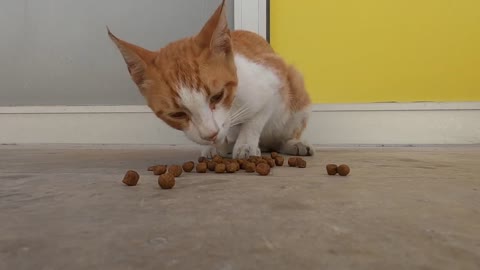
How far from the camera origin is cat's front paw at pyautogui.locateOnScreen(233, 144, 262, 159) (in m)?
1.31

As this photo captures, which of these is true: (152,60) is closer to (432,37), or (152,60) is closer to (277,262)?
(277,262)

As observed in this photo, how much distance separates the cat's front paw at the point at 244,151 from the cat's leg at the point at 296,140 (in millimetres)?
228

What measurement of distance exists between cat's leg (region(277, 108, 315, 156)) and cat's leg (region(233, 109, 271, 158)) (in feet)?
0.65

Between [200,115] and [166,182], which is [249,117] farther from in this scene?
[166,182]

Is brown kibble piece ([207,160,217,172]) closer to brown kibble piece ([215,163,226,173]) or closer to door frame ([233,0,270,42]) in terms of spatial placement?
brown kibble piece ([215,163,226,173])

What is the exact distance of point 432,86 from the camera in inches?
82.8

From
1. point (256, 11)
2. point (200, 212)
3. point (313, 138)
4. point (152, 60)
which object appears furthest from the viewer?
point (313, 138)

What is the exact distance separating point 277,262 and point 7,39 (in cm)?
→ 219

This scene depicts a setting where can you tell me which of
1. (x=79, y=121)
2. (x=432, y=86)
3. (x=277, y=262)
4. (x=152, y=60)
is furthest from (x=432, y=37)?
(x=277, y=262)

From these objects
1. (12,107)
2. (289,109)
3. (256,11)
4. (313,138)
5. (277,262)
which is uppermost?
Result: (256,11)

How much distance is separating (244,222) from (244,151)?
0.75 meters

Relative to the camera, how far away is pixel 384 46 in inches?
82.3

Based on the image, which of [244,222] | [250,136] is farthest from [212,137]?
[244,222]

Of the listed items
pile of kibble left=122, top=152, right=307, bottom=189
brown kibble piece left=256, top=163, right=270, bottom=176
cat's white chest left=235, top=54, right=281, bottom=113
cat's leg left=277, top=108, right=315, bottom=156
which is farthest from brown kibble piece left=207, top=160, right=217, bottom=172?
cat's leg left=277, top=108, right=315, bottom=156
